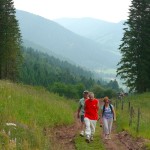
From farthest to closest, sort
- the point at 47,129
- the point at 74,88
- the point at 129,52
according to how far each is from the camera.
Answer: the point at 74,88 → the point at 129,52 → the point at 47,129

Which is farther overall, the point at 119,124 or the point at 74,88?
the point at 74,88

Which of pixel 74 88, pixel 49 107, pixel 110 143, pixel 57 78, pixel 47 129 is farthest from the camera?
pixel 57 78

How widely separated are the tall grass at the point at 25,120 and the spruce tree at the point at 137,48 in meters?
28.0

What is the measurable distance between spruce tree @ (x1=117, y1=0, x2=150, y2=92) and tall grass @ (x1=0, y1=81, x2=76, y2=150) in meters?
28.0

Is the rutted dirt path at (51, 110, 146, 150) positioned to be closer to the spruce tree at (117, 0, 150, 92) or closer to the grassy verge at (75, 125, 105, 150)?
the grassy verge at (75, 125, 105, 150)

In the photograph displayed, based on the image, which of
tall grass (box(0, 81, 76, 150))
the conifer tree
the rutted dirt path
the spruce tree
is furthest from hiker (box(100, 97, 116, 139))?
the conifer tree

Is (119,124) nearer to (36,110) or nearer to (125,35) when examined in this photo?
(36,110)

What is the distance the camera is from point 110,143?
1725 centimetres

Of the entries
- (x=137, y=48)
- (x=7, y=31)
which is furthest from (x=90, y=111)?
(x=7, y=31)

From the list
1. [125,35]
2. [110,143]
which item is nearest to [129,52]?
[125,35]

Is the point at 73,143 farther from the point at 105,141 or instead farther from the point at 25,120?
the point at 25,120

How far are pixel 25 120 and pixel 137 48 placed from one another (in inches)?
1370

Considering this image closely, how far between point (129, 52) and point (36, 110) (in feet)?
104

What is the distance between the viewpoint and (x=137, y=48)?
5103 cm
